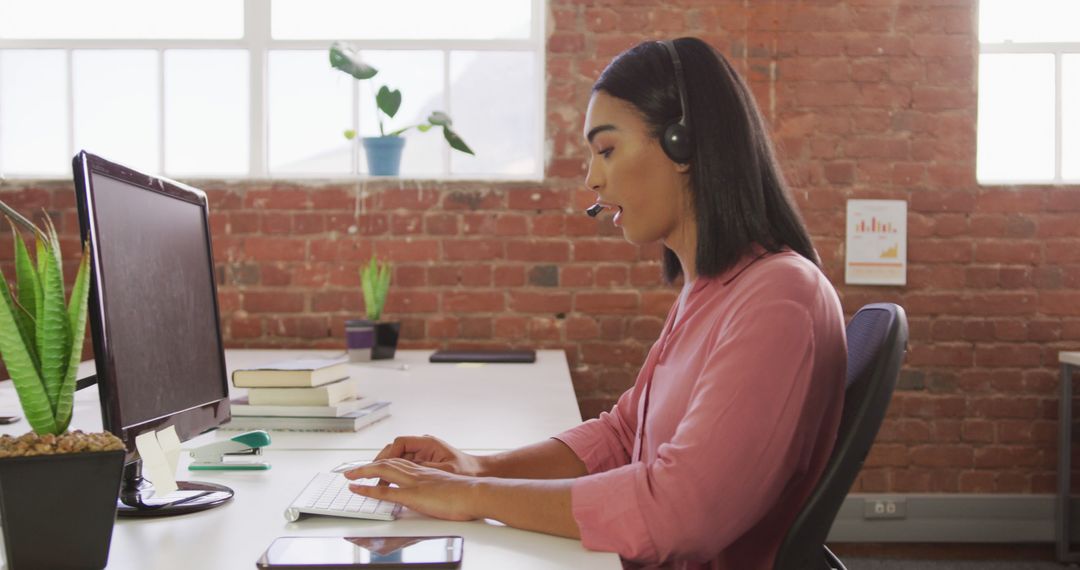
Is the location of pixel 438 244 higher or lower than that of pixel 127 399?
higher

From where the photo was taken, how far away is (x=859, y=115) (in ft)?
10.6

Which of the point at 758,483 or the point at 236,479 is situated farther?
the point at 236,479

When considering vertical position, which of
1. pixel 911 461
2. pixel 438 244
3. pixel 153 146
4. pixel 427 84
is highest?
pixel 427 84

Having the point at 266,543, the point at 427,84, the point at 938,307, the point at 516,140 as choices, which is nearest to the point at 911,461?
the point at 938,307

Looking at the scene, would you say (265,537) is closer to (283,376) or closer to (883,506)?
(283,376)

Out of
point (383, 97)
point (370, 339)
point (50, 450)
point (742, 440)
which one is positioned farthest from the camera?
point (383, 97)

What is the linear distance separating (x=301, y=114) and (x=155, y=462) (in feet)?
8.24

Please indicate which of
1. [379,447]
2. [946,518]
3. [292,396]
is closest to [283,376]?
[292,396]

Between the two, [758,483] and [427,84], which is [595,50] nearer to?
[427,84]

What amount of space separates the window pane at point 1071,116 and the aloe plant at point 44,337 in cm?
350

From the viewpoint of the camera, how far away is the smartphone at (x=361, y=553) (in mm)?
938

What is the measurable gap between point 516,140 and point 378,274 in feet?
2.43

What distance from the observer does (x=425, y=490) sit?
114 cm

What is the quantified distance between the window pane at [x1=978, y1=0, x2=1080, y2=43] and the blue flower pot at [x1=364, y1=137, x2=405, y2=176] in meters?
2.20
